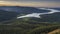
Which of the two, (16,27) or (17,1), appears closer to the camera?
(16,27)

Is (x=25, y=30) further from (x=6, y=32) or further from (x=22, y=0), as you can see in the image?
(x=22, y=0)

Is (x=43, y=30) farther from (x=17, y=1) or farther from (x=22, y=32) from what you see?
(x=17, y=1)

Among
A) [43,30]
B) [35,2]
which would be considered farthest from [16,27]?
[35,2]

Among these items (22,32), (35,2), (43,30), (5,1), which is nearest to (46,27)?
(43,30)

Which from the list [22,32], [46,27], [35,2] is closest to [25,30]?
[22,32]

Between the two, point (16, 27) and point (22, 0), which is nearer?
point (16, 27)

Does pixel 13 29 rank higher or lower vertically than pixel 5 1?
lower

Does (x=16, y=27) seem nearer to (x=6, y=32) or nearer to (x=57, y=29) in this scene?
(x=6, y=32)

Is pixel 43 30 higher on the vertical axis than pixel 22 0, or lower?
lower
